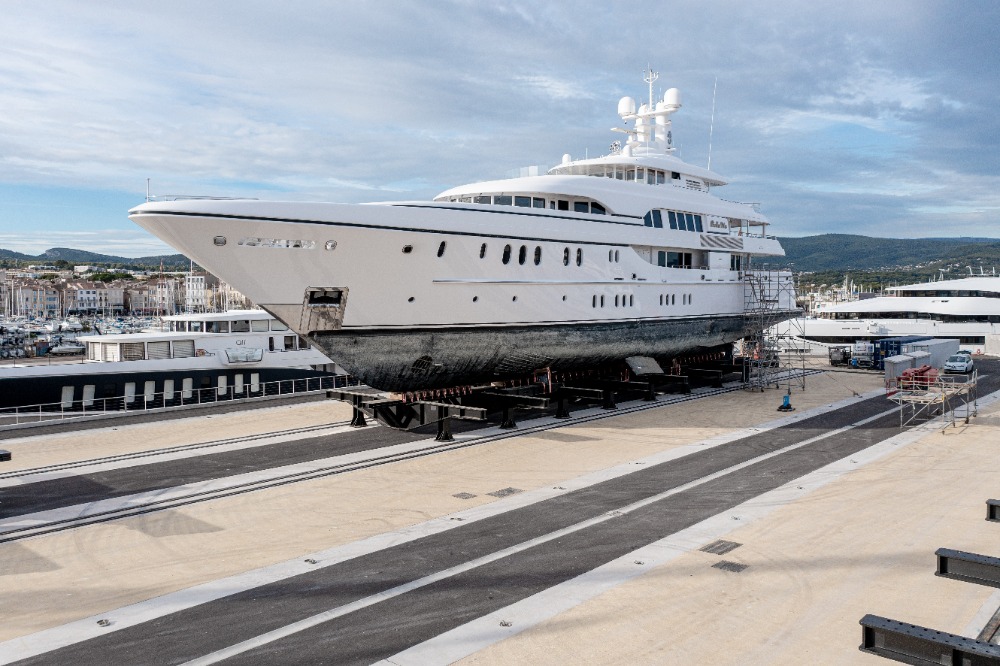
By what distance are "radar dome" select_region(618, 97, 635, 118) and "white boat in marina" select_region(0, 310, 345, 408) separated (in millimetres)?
15337

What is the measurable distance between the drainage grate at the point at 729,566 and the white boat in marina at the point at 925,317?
110 ft

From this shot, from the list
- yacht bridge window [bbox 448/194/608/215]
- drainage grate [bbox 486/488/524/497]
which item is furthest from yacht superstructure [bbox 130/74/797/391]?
drainage grate [bbox 486/488/524/497]

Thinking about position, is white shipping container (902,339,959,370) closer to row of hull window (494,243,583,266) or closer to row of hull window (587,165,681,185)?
row of hull window (587,165,681,185)

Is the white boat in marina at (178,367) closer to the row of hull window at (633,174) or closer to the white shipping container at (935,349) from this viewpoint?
the row of hull window at (633,174)

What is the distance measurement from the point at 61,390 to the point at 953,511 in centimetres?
2217

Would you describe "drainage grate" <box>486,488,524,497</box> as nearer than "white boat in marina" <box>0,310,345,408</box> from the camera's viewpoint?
Yes

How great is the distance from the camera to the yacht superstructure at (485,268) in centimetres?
1291

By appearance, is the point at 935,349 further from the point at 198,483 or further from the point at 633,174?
the point at 198,483

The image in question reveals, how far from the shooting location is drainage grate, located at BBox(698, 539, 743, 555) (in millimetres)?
8711

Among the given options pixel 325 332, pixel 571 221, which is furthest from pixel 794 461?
pixel 325 332

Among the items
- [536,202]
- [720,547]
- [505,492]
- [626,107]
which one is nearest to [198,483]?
[505,492]

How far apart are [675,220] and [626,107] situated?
26.1 feet

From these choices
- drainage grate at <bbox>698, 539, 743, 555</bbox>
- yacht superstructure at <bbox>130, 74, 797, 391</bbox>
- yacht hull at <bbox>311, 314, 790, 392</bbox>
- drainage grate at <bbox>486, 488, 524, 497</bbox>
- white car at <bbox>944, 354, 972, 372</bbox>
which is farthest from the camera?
white car at <bbox>944, 354, 972, 372</bbox>

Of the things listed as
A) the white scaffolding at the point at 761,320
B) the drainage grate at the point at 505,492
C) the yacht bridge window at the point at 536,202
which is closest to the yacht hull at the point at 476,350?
the yacht bridge window at the point at 536,202
